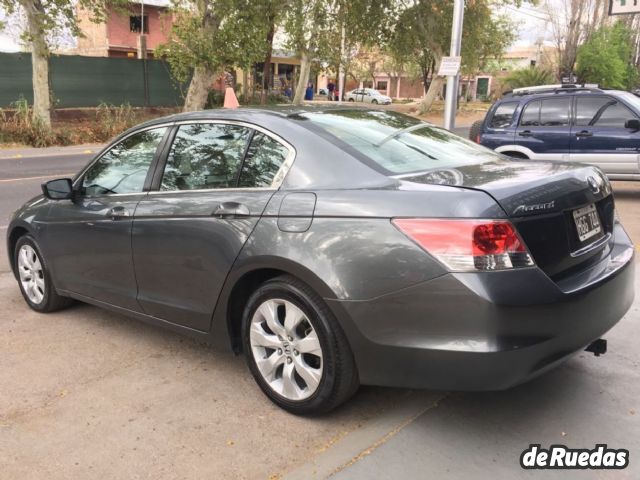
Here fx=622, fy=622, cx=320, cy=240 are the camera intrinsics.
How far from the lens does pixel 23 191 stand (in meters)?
11.3

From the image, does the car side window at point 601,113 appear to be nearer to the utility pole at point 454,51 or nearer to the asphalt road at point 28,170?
the utility pole at point 454,51

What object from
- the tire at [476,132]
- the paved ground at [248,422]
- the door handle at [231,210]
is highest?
the tire at [476,132]

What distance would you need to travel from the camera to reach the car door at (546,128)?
32.7ft

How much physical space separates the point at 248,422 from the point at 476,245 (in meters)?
1.50

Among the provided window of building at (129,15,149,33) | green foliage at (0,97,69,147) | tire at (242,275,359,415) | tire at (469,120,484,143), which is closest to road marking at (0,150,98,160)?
green foliage at (0,97,69,147)

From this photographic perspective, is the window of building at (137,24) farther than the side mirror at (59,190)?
Yes

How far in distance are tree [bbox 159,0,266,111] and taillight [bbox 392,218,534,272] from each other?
793 inches

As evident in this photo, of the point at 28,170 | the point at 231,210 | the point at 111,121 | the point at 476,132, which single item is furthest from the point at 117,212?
the point at 111,121

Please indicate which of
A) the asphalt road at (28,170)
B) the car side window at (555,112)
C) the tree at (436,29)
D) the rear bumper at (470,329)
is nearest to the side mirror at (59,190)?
the asphalt road at (28,170)

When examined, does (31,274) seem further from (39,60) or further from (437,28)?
(437,28)

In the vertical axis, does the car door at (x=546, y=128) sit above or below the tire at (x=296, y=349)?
above

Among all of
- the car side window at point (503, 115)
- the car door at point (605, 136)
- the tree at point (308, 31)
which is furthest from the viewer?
the tree at point (308, 31)

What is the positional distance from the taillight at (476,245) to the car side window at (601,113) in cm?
800

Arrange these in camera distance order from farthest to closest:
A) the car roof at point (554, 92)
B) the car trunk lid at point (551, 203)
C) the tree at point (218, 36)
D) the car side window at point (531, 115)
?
the tree at point (218, 36)
the car side window at point (531, 115)
the car roof at point (554, 92)
the car trunk lid at point (551, 203)
